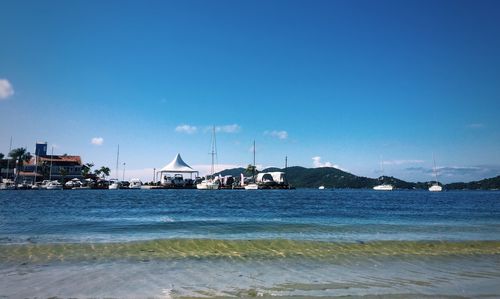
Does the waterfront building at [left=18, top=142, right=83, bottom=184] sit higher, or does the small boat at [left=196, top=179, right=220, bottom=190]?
the waterfront building at [left=18, top=142, right=83, bottom=184]

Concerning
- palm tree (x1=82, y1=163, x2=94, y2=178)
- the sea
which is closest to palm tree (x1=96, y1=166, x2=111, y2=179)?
palm tree (x1=82, y1=163, x2=94, y2=178)

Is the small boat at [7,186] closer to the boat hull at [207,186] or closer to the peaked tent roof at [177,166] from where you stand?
the peaked tent roof at [177,166]

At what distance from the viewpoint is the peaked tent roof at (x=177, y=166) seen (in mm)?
130000

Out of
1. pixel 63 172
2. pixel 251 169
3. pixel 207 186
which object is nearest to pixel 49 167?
pixel 63 172

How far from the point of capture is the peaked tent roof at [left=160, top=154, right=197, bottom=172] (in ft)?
427

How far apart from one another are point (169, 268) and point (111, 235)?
7829 millimetres

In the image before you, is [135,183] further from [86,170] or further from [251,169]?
[251,169]

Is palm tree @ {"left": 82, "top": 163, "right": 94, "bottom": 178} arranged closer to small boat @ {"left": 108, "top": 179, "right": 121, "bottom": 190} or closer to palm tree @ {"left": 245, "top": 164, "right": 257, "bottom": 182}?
small boat @ {"left": 108, "top": 179, "right": 121, "bottom": 190}

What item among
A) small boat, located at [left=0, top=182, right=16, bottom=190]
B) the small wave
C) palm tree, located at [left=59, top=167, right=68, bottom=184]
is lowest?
the small wave

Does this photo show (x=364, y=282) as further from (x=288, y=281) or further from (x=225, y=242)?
(x=225, y=242)

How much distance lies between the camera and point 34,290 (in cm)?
703

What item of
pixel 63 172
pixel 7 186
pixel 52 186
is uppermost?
pixel 63 172

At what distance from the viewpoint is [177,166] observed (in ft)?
432

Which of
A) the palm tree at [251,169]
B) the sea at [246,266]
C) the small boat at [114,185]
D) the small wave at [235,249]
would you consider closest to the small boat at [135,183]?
the small boat at [114,185]
